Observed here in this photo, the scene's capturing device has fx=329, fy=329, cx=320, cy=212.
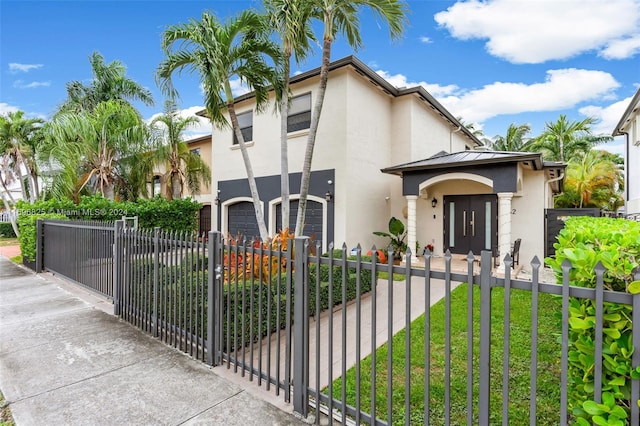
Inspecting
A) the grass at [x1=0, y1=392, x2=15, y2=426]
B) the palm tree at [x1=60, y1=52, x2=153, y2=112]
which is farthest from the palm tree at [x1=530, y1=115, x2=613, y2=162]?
the palm tree at [x1=60, y1=52, x2=153, y2=112]

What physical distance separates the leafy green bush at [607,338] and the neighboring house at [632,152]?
13.3 metres

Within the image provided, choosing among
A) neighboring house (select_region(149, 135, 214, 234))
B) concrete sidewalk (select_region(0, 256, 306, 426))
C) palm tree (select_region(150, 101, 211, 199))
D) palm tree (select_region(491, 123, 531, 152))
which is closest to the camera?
concrete sidewalk (select_region(0, 256, 306, 426))

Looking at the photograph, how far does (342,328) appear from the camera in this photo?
10.2 feet

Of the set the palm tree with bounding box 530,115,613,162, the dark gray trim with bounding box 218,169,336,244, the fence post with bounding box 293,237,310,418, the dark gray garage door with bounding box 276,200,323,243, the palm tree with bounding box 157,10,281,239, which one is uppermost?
the palm tree with bounding box 530,115,613,162

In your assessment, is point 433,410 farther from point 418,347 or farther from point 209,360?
point 209,360

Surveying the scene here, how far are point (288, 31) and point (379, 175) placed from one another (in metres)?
6.46

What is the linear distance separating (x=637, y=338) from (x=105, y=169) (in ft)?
54.7

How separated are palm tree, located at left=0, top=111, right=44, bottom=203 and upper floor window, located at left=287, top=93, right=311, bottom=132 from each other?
11560 millimetres

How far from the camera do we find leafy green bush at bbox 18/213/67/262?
10.0 m

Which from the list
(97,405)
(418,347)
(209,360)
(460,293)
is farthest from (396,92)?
(97,405)

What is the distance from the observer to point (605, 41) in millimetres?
16500

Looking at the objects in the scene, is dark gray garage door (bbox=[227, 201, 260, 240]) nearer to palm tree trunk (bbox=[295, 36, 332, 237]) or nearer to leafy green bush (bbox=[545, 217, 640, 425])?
palm tree trunk (bbox=[295, 36, 332, 237])

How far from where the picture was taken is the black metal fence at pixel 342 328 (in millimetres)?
2098

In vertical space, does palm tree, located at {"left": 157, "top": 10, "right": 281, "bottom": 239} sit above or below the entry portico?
above
